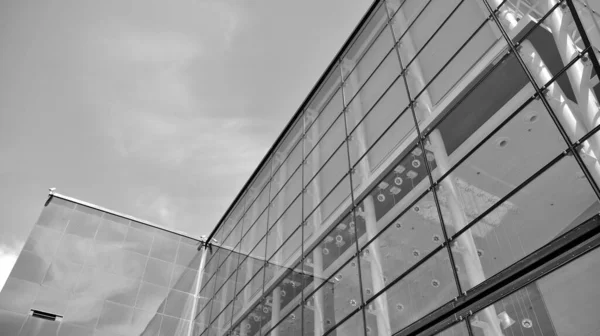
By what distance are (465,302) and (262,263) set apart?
982 centimetres

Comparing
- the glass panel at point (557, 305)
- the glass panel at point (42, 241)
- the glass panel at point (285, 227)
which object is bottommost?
the glass panel at point (557, 305)

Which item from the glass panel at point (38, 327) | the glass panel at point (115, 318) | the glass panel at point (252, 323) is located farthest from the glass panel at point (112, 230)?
the glass panel at point (252, 323)

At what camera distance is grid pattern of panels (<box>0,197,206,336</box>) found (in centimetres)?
1891

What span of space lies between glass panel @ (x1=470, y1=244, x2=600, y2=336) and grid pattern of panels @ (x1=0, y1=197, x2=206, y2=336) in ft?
51.3

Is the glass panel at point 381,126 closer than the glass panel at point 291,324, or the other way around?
the glass panel at point 381,126

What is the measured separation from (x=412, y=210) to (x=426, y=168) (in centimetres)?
90

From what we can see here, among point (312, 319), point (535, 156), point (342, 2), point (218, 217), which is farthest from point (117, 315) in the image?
point (535, 156)

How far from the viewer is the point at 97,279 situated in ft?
66.6

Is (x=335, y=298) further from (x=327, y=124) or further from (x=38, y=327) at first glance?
(x=38, y=327)

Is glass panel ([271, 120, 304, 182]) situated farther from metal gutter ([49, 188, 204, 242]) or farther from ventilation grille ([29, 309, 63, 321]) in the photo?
ventilation grille ([29, 309, 63, 321])

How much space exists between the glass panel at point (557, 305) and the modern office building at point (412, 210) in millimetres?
21

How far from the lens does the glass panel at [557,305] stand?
6352 millimetres

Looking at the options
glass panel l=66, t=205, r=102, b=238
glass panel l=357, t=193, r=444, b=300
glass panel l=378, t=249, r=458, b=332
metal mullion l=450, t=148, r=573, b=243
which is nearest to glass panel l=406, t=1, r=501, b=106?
glass panel l=357, t=193, r=444, b=300

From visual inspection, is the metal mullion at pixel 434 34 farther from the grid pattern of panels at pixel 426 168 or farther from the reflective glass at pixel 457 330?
the reflective glass at pixel 457 330
